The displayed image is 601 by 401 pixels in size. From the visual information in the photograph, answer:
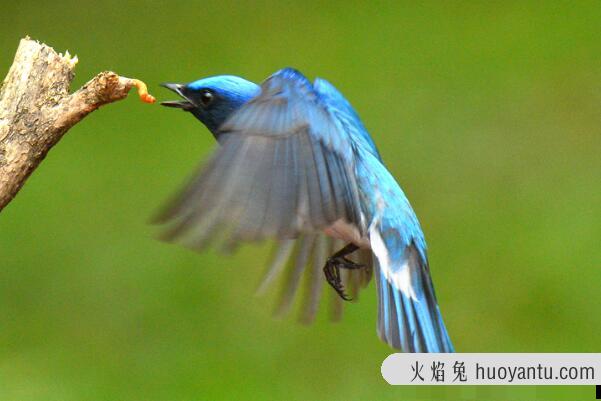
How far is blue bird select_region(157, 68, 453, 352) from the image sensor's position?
3277 mm

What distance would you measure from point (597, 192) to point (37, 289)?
3138 millimetres

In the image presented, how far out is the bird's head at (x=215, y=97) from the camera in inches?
159

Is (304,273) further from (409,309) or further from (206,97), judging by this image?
(206,97)

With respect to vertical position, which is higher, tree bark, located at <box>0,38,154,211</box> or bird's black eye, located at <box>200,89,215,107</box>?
bird's black eye, located at <box>200,89,215,107</box>

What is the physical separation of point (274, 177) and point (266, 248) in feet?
9.53

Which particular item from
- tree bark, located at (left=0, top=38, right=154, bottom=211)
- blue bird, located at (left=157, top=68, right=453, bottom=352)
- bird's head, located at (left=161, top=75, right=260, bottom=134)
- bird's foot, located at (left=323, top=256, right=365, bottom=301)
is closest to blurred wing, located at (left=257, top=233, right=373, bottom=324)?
blue bird, located at (left=157, top=68, right=453, bottom=352)

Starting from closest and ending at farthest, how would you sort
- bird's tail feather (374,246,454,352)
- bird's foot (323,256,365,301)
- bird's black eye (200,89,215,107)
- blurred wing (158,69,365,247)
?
blurred wing (158,69,365,247), bird's tail feather (374,246,454,352), bird's foot (323,256,365,301), bird's black eye (200,89,215,107)

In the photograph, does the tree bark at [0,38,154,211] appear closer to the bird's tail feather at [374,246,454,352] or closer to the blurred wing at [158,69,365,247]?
the blurred wing at [158,69,365,247]

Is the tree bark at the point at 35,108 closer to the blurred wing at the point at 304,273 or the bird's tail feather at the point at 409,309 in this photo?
the bird's tail feather at the point at 409,309

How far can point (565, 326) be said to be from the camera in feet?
20.8

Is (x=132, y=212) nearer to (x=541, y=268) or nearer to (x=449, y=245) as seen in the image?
(x=449, y=245)

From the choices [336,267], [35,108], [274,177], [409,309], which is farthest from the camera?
[336,267]

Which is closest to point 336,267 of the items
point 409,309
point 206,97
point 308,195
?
point 409,309

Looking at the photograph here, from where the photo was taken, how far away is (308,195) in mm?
3477
